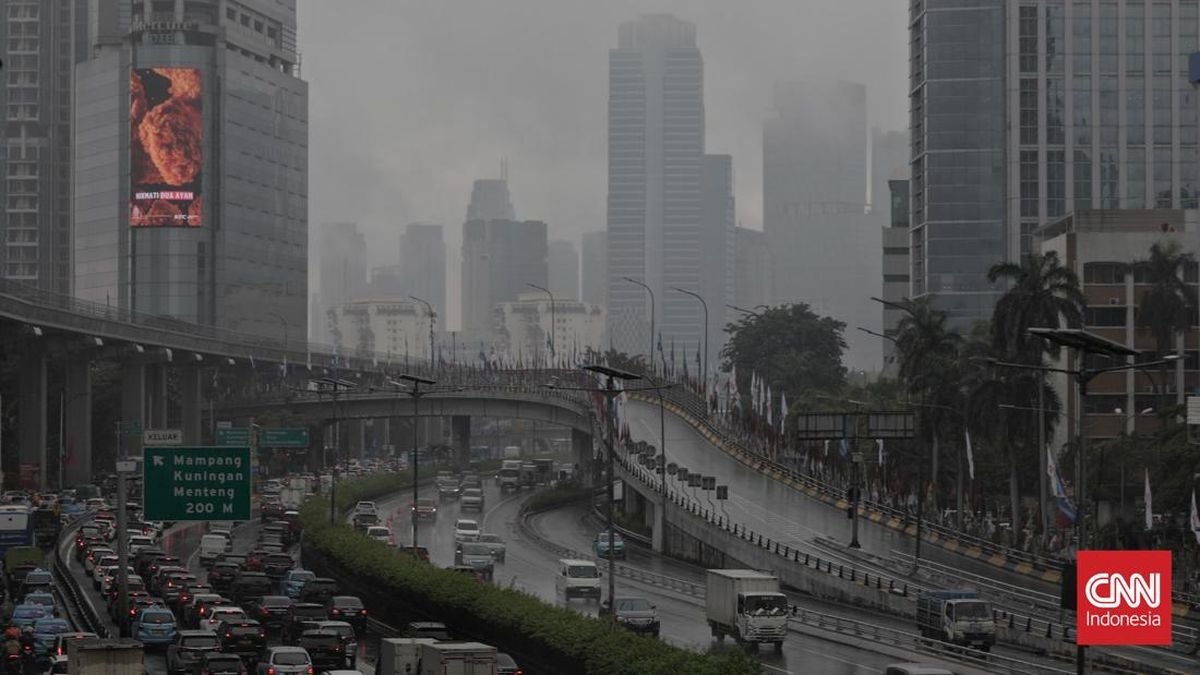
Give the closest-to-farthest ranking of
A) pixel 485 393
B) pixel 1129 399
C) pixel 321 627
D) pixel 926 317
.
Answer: pixel 321 627, pixel 926 317, pixel 1129 399, pixel 485 393

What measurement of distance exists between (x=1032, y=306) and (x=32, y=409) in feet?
279

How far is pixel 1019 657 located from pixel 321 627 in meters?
23.6

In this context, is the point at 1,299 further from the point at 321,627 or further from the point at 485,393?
the point at 321,627

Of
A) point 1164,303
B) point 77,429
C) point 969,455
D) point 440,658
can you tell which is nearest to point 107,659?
point 440,658

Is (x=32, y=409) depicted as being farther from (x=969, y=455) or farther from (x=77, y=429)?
(x=969, y=455)

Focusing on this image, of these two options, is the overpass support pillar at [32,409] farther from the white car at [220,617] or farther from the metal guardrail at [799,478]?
the white car at [220,617]

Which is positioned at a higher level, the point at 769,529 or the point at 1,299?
the point at 1,299

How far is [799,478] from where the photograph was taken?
129125 millimetres

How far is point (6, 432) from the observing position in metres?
185

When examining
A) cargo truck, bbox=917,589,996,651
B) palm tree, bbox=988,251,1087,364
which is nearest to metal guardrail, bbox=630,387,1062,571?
palm tree, bbox=988,251,1087,364

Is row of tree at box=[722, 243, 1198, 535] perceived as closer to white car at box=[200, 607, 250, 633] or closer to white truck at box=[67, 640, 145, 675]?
white car at box=[200, 607, 250, 633]

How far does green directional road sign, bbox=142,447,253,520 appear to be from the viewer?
198ft

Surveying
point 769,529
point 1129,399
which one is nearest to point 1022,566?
point 769,529

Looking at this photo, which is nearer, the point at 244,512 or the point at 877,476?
the point at 244,512
